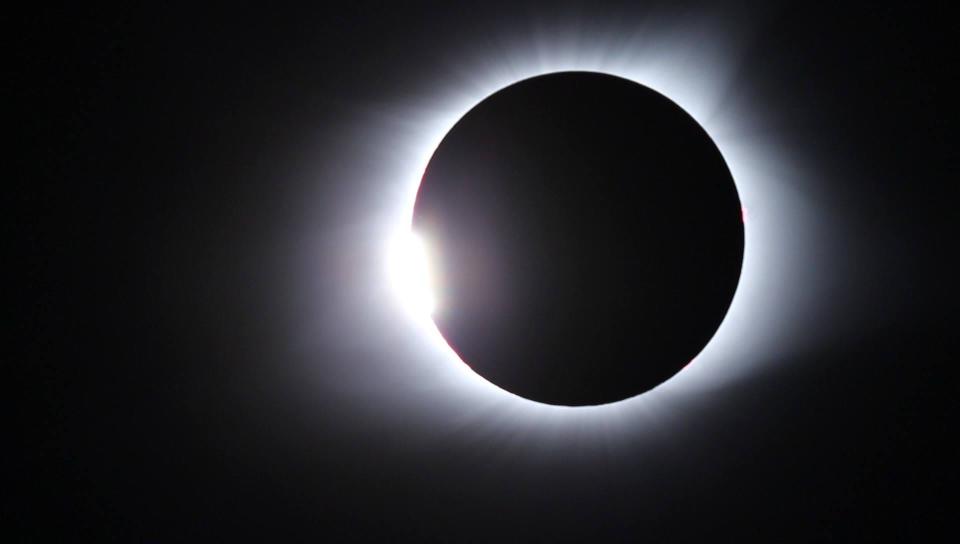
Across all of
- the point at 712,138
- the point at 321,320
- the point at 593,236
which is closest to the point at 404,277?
the point at 321,320

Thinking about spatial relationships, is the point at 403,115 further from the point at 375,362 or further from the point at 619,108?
the point at 375,362

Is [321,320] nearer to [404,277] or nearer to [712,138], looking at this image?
[404,277]

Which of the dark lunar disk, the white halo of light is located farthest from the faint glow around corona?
the dark lunar disk

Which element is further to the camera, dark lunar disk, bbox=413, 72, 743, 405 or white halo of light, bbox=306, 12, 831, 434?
white halo of light, bbox=306, 12, 831, 434

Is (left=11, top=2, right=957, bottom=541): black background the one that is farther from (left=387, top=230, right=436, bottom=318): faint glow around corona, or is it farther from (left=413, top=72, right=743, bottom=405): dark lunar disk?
(left=413, top=72, right=743, bottom=405): dark lunar disk

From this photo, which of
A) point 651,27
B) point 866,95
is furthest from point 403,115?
point 866,95

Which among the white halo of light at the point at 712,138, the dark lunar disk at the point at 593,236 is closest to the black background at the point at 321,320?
the white halo of light at the point at 712,138

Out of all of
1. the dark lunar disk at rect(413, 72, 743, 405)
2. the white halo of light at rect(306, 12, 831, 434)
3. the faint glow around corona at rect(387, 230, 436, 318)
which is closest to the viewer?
the dark lunar disk at rect(413, 72, 743, 405)
